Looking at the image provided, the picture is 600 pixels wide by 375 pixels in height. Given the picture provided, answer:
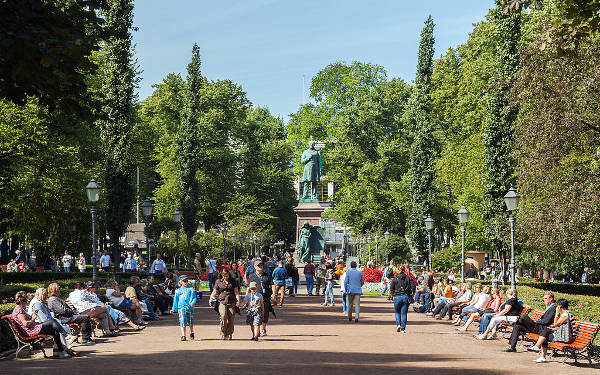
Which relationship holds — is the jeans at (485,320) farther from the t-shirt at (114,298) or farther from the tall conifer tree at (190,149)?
the tall conifer tree at (190,149)

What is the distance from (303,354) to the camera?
14367 mm

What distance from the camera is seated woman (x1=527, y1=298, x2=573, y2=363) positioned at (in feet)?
47.6

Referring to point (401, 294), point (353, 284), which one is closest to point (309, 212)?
point (353, 284)

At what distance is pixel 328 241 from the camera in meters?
106

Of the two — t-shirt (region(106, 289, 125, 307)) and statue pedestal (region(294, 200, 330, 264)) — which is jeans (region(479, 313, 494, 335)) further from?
statue pedestal (region(294, 200, 330, 264))

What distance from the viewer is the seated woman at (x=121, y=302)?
2045 cm

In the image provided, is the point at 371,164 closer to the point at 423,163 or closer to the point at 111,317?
the point at 423,163

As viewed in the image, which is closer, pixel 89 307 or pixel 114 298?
pixel 89 307

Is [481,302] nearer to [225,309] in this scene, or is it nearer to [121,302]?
[225,309]

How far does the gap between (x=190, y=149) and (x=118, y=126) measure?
17608 mm

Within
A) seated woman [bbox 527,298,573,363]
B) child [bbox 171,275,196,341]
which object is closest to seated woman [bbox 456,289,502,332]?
seated woman [bbox 527,298,573,363]

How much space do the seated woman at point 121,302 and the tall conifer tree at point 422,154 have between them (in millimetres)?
37137

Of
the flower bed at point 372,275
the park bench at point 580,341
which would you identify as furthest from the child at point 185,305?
the flower bed at point 372,275

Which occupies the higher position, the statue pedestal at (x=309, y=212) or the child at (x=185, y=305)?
the statue pedestal at (x=309, y=212)
